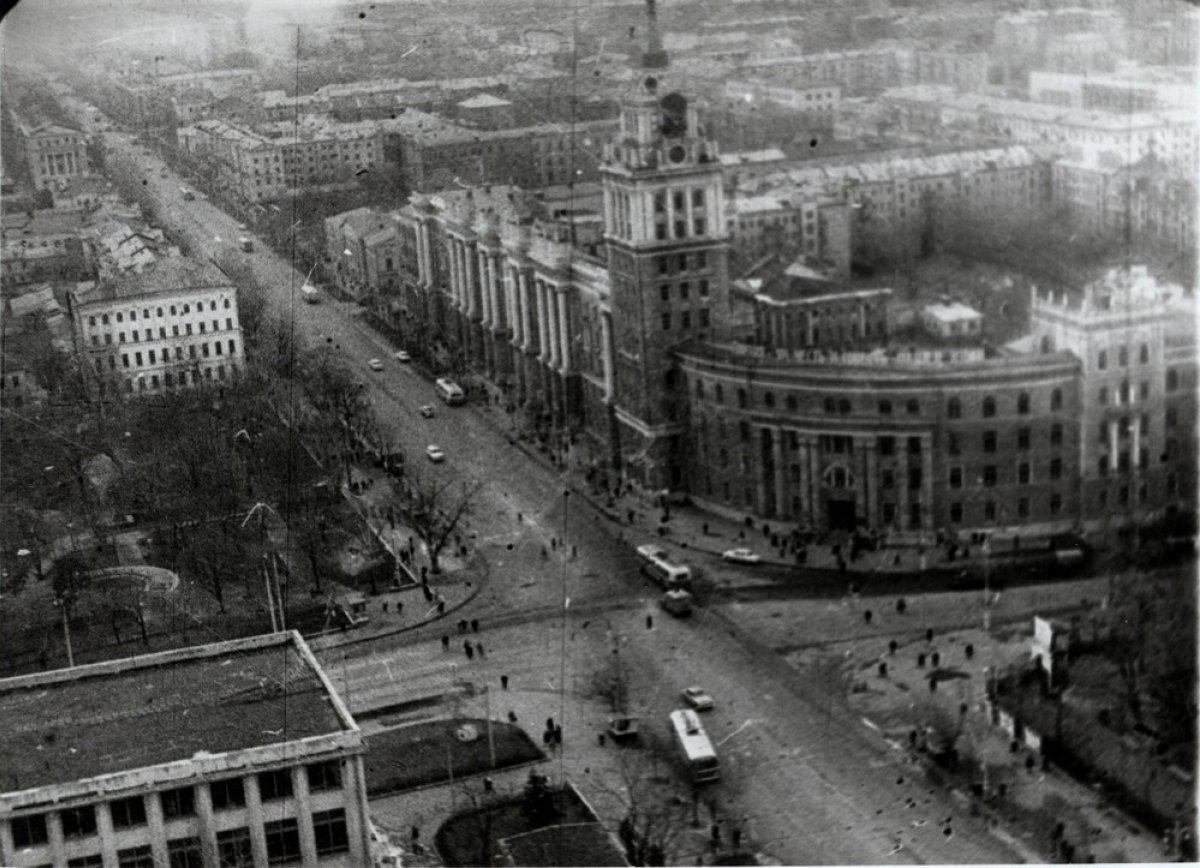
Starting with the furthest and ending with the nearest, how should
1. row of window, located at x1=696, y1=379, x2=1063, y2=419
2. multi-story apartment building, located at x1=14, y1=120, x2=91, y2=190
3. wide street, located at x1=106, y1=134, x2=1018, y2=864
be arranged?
multi-story apartment building, located at x1=14, y1=120, x2=91, y2=190
row of window, located at x1=696, y1=379, x2=1063, y2=419
wide street, located at x1=106, y1=134, x2=1018, y2=864

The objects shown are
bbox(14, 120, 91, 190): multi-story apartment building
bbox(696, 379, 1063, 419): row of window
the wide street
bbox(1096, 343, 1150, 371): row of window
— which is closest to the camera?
the wide street

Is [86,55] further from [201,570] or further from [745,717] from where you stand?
[745,717]

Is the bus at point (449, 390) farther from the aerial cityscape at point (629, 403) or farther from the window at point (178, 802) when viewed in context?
the window at point (178, 802)

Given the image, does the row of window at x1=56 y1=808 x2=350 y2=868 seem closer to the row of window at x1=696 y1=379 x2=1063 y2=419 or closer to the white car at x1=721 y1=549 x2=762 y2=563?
the white car at x1=721 y1=549 x2=762 y2=563

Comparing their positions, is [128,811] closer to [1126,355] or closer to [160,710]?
[160,710]

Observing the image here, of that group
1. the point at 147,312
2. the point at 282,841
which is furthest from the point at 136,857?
the point at 147,312

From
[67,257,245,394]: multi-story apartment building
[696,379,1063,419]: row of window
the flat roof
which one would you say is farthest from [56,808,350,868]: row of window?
[696,379,1063,419]: row of window

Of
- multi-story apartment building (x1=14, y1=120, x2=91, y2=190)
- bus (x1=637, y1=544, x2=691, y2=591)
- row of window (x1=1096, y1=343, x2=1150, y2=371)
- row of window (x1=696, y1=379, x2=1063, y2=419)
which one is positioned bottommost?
bus (x1=637, y1=544, x2=691, y2=591)
